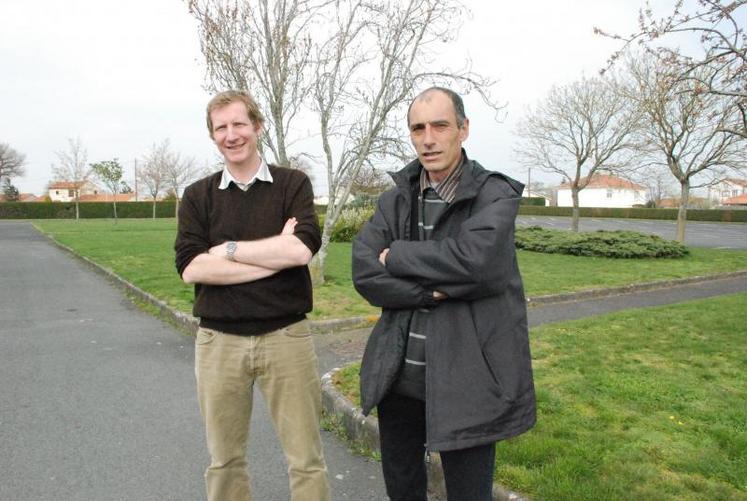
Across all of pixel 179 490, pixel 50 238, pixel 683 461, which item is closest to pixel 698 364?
pixel 683 461

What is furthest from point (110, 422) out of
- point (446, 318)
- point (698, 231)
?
point (698, 231)

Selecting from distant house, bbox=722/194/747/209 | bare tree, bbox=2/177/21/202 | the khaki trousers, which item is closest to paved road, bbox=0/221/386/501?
the khaki trousers

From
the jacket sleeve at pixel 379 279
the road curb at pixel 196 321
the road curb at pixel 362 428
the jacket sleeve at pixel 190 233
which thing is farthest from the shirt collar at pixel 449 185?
the road curb at pixel 196 321

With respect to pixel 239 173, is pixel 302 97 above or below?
above

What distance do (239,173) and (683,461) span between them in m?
2.89

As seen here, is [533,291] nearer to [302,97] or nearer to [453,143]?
[302,97]

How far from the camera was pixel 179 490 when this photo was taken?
3283mm

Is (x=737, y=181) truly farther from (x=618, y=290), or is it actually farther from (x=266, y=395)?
(x=266, y=395)

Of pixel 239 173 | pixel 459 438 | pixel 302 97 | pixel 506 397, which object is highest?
pixel 302 97

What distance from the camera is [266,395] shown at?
2.60 metres

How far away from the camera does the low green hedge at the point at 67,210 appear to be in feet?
169

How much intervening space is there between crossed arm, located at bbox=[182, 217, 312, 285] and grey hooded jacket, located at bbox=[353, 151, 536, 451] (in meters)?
0.39

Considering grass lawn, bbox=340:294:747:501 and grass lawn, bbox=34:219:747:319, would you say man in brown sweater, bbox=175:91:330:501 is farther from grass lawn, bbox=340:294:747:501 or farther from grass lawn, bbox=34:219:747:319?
grass lawn, bbox=34:219:747:319

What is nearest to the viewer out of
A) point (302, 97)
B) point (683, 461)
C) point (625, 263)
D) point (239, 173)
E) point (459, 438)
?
point (459, 438)
